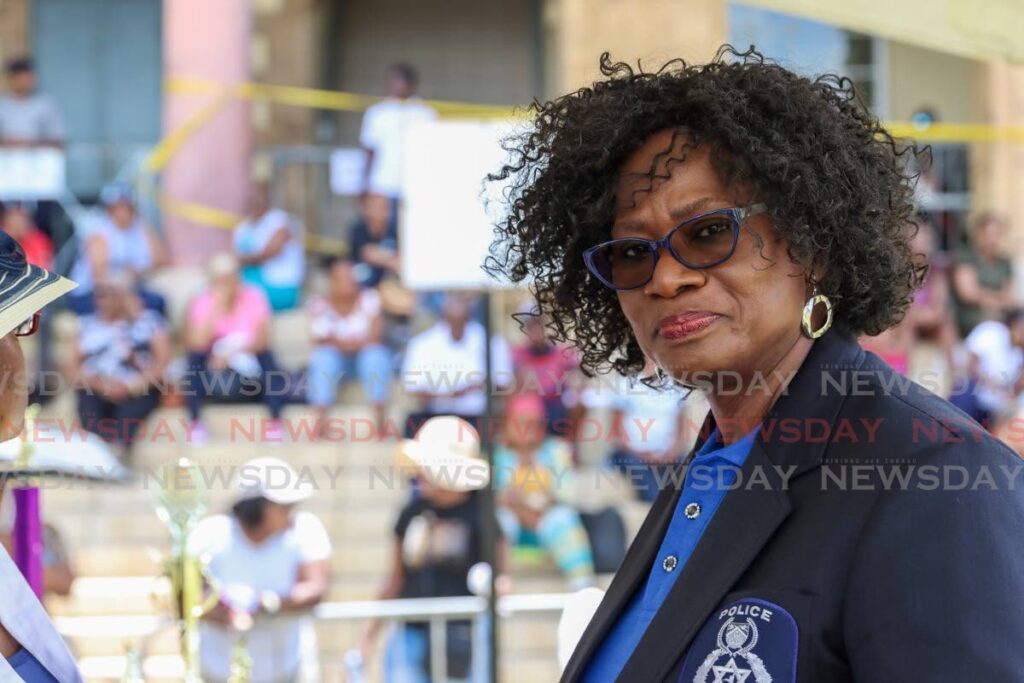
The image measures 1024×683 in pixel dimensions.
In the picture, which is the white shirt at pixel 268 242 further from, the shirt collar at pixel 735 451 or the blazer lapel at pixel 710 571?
the blazer lapel at pixel 710 571

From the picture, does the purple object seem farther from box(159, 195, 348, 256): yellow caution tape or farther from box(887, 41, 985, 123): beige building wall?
box(887, 41, 985, 123): beige building wall

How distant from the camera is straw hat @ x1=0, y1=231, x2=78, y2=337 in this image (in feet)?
7.04

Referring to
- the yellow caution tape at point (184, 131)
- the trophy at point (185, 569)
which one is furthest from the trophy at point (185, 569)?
the yellow caution tape at point (184, 131)

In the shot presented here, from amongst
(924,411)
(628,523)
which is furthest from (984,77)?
(924,411)

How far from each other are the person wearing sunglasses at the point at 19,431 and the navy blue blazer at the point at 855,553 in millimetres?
941

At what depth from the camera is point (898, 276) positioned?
7.64 feet

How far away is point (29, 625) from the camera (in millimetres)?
2271

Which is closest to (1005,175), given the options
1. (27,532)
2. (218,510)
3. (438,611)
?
(218,510)

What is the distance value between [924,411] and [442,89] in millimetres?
13523

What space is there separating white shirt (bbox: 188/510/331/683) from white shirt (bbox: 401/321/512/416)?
4.86 ft

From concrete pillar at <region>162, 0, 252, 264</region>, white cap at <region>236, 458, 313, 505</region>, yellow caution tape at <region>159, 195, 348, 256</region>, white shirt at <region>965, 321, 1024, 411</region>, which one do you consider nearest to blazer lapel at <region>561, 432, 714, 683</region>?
white cap at <region>236, 458, 313, 505</region>

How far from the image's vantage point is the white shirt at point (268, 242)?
10.0 m

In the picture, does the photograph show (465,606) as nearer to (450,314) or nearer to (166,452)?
(450,314)

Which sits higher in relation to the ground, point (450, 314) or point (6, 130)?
point (6, 130)
